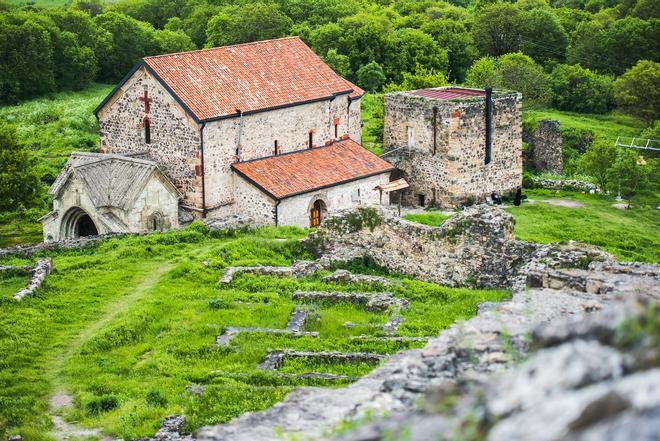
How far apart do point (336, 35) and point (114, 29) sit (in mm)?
17080

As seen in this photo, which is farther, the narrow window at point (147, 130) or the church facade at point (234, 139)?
the narrow window at point (147, 130)

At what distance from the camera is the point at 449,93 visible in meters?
43.5

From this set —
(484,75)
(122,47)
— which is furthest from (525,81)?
(122,47)

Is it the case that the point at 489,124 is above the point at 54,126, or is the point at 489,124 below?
above

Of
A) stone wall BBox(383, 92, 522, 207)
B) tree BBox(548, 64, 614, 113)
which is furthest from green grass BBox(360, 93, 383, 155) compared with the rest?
tree BBox(548, 64, 614, 113)

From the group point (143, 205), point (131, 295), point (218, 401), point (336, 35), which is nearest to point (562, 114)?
point (336, 35)

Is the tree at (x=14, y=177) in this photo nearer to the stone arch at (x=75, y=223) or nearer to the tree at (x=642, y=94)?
the stone arch at (x=75, y=223)

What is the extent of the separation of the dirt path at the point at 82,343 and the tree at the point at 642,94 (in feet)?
125

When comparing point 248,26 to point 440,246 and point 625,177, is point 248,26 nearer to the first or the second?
point 625,177

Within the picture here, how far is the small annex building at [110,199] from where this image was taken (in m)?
32.8

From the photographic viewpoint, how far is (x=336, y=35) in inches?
2835

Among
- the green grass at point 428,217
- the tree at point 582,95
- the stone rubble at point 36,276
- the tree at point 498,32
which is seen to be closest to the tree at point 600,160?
the green grass at point 428,217

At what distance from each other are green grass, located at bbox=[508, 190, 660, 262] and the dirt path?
41.8 ft

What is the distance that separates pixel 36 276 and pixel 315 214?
12497 millimetres
